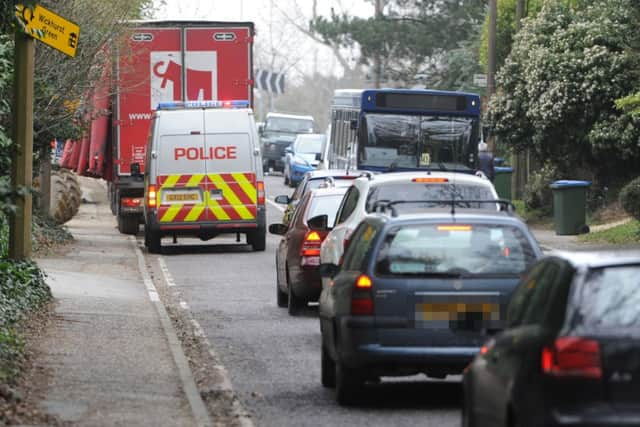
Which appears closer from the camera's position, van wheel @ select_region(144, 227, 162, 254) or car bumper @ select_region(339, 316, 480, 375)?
car bumper @ select_region(339, 316, 480, 375)

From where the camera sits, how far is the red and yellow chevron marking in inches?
1072

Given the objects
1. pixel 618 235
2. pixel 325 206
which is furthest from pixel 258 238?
pixel 325 206

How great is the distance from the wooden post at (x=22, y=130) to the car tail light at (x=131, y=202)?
43.8 feet

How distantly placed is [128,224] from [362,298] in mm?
22688

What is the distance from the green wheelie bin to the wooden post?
15773 millimetres

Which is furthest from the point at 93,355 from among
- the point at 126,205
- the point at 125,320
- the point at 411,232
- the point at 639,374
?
the point at 126,205

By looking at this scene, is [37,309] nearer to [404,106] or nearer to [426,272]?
[426,272]

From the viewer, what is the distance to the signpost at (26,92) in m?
15.7

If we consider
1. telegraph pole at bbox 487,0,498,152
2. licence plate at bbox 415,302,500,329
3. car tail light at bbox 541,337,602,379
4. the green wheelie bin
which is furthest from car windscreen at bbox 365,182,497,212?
telegraph pole at bbox 487,0,498,152

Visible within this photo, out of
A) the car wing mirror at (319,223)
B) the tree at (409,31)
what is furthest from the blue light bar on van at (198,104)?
the tree at (409,31)

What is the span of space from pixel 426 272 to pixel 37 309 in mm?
7147

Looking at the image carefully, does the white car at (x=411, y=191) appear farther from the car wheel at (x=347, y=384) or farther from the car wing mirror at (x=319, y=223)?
the car wheel at (x=347, y=384)

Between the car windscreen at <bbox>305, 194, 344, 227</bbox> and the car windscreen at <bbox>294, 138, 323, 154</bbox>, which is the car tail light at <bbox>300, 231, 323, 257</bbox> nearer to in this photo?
the car windscreen at <bbox>305, 194, 344, 227</bbox>

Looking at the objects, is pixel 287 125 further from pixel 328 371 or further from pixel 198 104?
pixel 328 371
